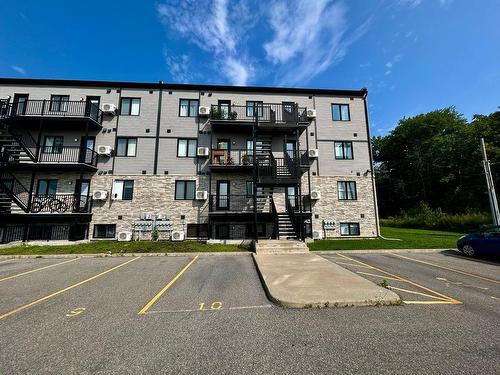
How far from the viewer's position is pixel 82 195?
1645 centimetres

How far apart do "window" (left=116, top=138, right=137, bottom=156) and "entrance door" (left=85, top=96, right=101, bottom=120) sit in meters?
2.45

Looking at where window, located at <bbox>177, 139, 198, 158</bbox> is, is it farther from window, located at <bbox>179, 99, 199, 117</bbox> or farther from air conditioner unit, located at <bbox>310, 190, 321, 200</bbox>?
air conditioner unit, located at <bbox>310, 190, 321, 200</bbox>

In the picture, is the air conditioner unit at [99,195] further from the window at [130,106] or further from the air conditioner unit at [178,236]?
the window at [130,106]

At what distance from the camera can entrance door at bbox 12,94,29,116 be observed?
16.7 meters

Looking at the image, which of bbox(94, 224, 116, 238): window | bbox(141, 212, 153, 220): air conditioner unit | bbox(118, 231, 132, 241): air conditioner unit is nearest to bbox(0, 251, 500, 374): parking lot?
bbox(118, 231, 132, 241): air conditioner unit

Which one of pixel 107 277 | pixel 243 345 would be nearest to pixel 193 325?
pixel 243 345

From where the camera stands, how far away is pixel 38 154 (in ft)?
56.1

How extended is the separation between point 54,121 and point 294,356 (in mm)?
21411

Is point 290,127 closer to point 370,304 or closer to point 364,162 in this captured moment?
point 364,162

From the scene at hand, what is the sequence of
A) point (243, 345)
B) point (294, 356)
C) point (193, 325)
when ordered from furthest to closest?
point (193, 325) → point (243, 345) → point (294, 356)

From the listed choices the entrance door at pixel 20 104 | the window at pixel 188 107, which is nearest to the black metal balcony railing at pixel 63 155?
the entrance door at pixel 20 104

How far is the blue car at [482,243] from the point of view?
11.0 metres

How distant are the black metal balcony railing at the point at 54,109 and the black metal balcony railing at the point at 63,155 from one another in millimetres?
2435

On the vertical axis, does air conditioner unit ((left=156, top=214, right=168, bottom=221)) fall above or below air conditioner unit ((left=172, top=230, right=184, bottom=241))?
above
